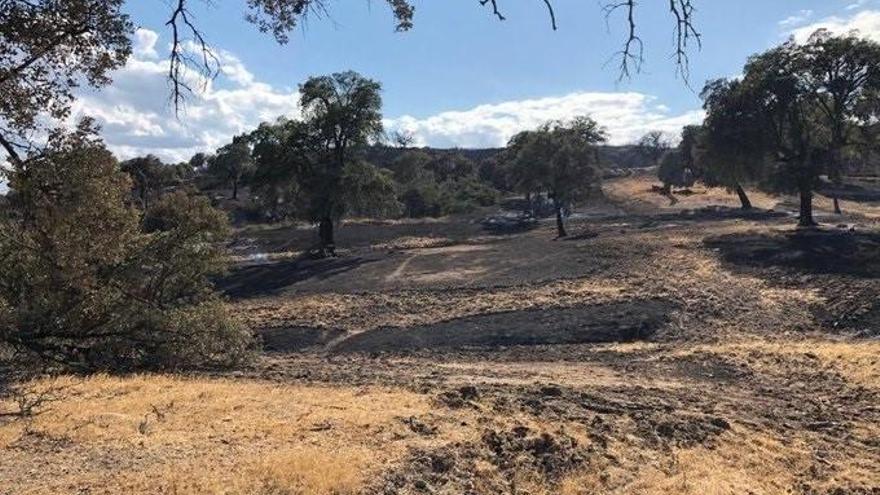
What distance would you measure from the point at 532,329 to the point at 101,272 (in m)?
14.0

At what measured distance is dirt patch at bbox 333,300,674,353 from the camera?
25.8 m

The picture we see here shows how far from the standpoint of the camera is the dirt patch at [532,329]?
84.7 ft

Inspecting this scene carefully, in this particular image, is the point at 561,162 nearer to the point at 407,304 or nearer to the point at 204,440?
the point at 407,304

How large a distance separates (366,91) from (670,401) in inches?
1416

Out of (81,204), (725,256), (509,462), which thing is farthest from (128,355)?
(725,256)

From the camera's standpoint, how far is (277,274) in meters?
42.2

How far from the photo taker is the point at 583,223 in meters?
62.2

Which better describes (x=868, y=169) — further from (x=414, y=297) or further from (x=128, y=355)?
(x=128, y=355)

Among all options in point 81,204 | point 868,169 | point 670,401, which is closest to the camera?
point 81,204

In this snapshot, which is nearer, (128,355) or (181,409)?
(181,409)

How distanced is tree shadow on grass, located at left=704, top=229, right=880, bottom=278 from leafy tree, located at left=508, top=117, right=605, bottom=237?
30.5 feet

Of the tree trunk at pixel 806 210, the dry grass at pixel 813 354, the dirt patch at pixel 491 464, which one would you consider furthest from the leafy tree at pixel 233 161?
the dirt patch at pixel 491 464

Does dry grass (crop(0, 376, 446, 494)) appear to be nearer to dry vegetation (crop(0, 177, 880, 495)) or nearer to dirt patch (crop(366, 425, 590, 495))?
dry vegetation (crop(0, 177, 880, 495))

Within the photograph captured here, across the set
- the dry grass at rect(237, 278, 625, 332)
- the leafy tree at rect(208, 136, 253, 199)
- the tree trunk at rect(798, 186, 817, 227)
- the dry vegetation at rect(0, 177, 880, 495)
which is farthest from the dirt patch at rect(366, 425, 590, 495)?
the leafy tree at rect(208, 136, 253, 199)
